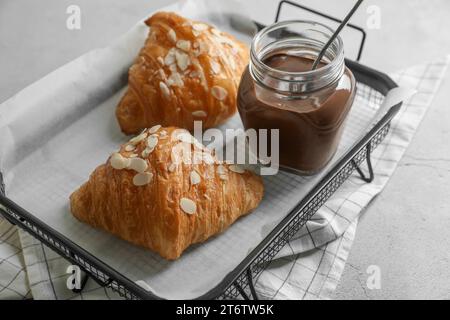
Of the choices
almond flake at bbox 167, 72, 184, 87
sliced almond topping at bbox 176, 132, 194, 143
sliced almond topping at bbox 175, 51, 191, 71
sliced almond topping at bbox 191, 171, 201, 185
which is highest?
sliced almond topping at bbox 175, 51, 191, 71

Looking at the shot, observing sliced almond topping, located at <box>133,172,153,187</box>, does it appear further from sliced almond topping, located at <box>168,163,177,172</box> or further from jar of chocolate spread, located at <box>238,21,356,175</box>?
jar of chocolate spread, located at <box>238,21,356,175</box>

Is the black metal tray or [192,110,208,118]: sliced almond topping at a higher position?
[192,110,208,118]: sliced almond topping

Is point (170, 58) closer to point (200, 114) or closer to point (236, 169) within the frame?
point (200, 114)

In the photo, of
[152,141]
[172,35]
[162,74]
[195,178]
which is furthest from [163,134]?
[172,35]

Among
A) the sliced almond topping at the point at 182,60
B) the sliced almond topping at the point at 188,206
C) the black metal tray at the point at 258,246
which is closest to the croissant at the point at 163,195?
the sliced almond topping at the point at 188,206

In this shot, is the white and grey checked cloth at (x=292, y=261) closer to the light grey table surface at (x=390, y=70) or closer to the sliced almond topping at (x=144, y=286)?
the light grey table surface at (x=390, y=70)

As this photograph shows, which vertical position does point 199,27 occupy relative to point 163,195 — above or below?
above

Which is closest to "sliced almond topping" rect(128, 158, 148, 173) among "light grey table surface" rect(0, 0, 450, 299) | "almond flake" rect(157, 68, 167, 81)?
"almond flake" rect(157, 68, 167, 81)
